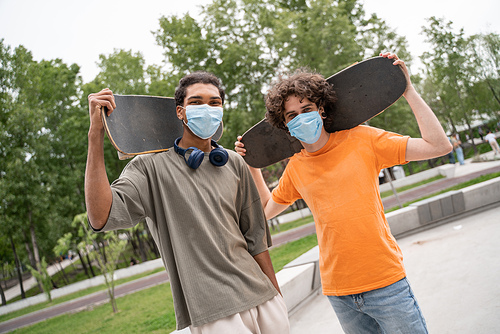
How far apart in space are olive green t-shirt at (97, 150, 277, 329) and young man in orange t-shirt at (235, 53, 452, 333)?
547mm

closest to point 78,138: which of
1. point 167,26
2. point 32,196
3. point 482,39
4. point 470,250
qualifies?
point 32,196

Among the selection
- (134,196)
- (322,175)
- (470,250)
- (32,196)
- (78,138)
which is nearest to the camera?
(134,196)

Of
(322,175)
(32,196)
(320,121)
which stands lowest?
(322,175)

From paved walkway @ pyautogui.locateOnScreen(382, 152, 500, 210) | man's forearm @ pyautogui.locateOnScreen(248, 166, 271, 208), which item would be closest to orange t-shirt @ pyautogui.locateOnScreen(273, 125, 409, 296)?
man's forearm @ pyautogui.locateOnScreen(248, 166, 271, 208)

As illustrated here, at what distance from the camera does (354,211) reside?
215 centimetres

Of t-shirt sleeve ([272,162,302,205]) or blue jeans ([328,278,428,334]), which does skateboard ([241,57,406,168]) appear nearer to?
t-shirt sleeve ([272,162,302,205])

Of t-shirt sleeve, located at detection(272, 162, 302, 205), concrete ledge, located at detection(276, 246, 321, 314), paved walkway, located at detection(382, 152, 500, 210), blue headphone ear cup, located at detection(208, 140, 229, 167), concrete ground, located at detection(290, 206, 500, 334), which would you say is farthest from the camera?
paved walkway, located at detection(382, 152, 500, 210)

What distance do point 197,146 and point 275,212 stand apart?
3.19 feet

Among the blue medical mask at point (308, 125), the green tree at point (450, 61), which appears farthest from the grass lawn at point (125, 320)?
the green tree at point (450, 61)

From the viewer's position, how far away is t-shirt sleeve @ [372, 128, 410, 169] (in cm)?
215

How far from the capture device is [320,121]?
2.34 m

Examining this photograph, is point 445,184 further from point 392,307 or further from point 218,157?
point 218,157

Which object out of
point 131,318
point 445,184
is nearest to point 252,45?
point 445,184

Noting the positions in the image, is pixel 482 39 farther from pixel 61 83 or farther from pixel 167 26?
pixel 61 83
